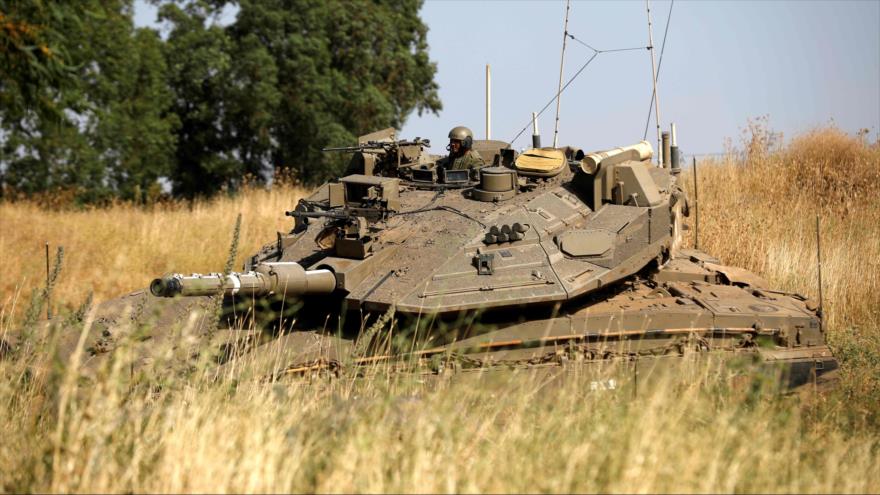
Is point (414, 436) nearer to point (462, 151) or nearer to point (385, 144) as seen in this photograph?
point (462, 151)

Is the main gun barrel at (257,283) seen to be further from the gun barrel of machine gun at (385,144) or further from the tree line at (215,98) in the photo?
the tree line at (215,98)

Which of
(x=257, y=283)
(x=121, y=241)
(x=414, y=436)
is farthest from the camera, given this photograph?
(x=121, y=241)

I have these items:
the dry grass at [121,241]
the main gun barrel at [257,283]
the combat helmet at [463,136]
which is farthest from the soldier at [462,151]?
the dry grass at [121,241]

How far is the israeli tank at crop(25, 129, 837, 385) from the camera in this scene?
9.09m

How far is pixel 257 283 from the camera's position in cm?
884

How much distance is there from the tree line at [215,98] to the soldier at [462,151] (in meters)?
14.6

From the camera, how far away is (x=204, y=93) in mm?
28953

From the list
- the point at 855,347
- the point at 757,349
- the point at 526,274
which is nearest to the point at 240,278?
the point at 526,274

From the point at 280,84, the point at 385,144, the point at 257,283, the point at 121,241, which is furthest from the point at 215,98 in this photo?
the point at 257,283

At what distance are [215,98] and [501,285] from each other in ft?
68.2

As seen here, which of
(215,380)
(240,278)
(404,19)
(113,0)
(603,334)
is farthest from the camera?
(404,19)

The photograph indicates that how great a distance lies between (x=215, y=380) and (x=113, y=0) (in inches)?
856

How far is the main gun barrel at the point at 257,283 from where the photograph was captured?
314 inches

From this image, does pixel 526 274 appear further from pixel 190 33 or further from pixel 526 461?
pixel 190 33
